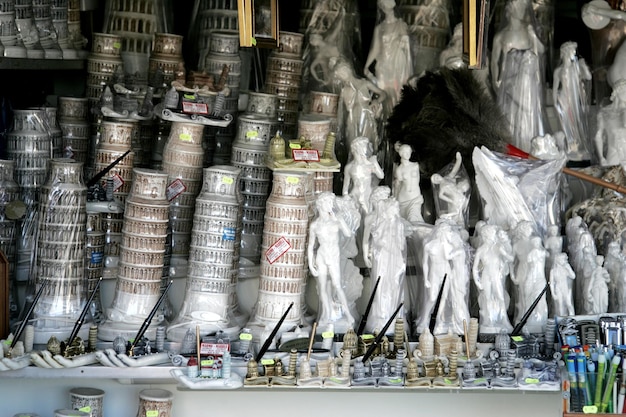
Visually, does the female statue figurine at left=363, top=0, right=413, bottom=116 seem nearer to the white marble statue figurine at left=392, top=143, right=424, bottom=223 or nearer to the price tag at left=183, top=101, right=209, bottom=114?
the white marble statue figurine at left=392, top=143, right=424, bottom=223

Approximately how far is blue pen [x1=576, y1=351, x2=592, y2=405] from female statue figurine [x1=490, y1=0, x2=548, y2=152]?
1.25 metres

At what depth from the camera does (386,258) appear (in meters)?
5.58

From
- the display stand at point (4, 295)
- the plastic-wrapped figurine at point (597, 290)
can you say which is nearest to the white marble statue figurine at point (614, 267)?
the plastic-wrapped figurine at point (597, 290)

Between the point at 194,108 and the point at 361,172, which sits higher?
the point at 194,108

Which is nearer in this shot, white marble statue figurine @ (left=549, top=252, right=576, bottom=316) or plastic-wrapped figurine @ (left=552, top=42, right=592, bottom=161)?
white marble statue figurine @ (left=549, top=252, right=576, bottom=316)

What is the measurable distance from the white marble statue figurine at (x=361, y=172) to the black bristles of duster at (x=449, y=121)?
21 cm

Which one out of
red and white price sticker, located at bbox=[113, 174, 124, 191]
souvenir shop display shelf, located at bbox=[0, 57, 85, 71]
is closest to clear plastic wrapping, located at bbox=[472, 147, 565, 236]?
red and white price sticker, located at bbox=[113, 174, 124, 191]

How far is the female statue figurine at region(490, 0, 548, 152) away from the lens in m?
6.10

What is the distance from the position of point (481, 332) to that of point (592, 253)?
515 mm

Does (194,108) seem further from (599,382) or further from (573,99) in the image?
(599,382)

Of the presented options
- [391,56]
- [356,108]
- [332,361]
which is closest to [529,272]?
[332,361]

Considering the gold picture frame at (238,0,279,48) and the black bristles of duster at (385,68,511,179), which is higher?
the gold picture frame at (238,0,279,48)

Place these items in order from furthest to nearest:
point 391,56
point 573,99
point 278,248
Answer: point 391,56
point 573,99
point 278,248

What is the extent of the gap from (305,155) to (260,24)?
0.50 metres
